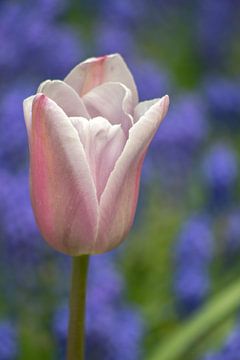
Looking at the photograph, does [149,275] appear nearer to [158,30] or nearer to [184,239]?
[184,239]

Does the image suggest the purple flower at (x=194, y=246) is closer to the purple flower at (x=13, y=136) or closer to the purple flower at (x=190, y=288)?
the purple flower at (x=190, y=288)

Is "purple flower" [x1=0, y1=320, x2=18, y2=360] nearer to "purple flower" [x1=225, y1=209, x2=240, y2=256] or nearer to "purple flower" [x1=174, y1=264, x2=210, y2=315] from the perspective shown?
"purple flower" [x1=174, y1=264, x2=210, y2=315]

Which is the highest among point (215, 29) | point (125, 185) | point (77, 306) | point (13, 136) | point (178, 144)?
point (125, 185)

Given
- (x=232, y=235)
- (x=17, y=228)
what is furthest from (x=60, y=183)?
(x=232, y=235)

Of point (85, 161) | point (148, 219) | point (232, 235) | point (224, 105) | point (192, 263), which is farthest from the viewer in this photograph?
point (224, 105)

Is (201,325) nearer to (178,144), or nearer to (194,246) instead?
(194,246)

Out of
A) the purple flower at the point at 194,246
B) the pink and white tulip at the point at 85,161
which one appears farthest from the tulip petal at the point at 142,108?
the purple flower at the point at 194,246

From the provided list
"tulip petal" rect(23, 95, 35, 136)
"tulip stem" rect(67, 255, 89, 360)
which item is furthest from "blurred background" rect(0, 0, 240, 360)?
"tulip petal" rect(23, 95, 35, 136)
